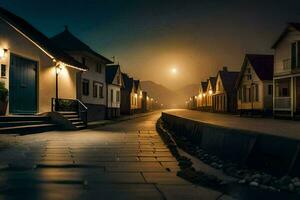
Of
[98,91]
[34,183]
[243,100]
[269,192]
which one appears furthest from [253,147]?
[243,100]

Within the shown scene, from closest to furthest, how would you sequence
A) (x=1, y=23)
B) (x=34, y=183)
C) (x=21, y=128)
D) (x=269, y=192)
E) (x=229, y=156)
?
(x=34, y=183), (x=269, y=192), (x=229, y=156), (x=21, y=128), (x=1, y=23)

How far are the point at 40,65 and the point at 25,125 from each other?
5.49 metres

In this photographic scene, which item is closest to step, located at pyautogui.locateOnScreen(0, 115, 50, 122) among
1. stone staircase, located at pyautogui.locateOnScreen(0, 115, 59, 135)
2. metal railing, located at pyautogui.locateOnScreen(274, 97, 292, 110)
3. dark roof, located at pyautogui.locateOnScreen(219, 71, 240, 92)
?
stone staircase, located at pyautogui.locateOnScreen(0, 115, 59, 135)

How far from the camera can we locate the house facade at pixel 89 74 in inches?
1356

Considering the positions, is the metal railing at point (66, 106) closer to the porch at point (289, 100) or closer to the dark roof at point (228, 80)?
the porch at point (289, 100)

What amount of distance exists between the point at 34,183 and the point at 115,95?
144 ft

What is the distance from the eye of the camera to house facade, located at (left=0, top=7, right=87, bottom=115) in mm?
19000

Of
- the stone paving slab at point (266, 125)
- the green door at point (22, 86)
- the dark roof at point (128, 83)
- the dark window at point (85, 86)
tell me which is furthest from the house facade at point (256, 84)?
the green door at point (22, 86)

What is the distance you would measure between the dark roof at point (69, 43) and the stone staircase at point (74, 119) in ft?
39.7

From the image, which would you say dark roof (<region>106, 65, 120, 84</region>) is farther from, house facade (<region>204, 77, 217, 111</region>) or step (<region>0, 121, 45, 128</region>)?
step (<region>0, 121, 45, 128</region>)

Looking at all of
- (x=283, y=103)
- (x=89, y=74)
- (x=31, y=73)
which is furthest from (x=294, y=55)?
(x=31, y=73)

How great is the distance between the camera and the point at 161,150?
1191 centimetres

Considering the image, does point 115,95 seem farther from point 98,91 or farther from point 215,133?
point 215,133

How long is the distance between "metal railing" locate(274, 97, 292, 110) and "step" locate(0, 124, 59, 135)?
19986 millimetres
